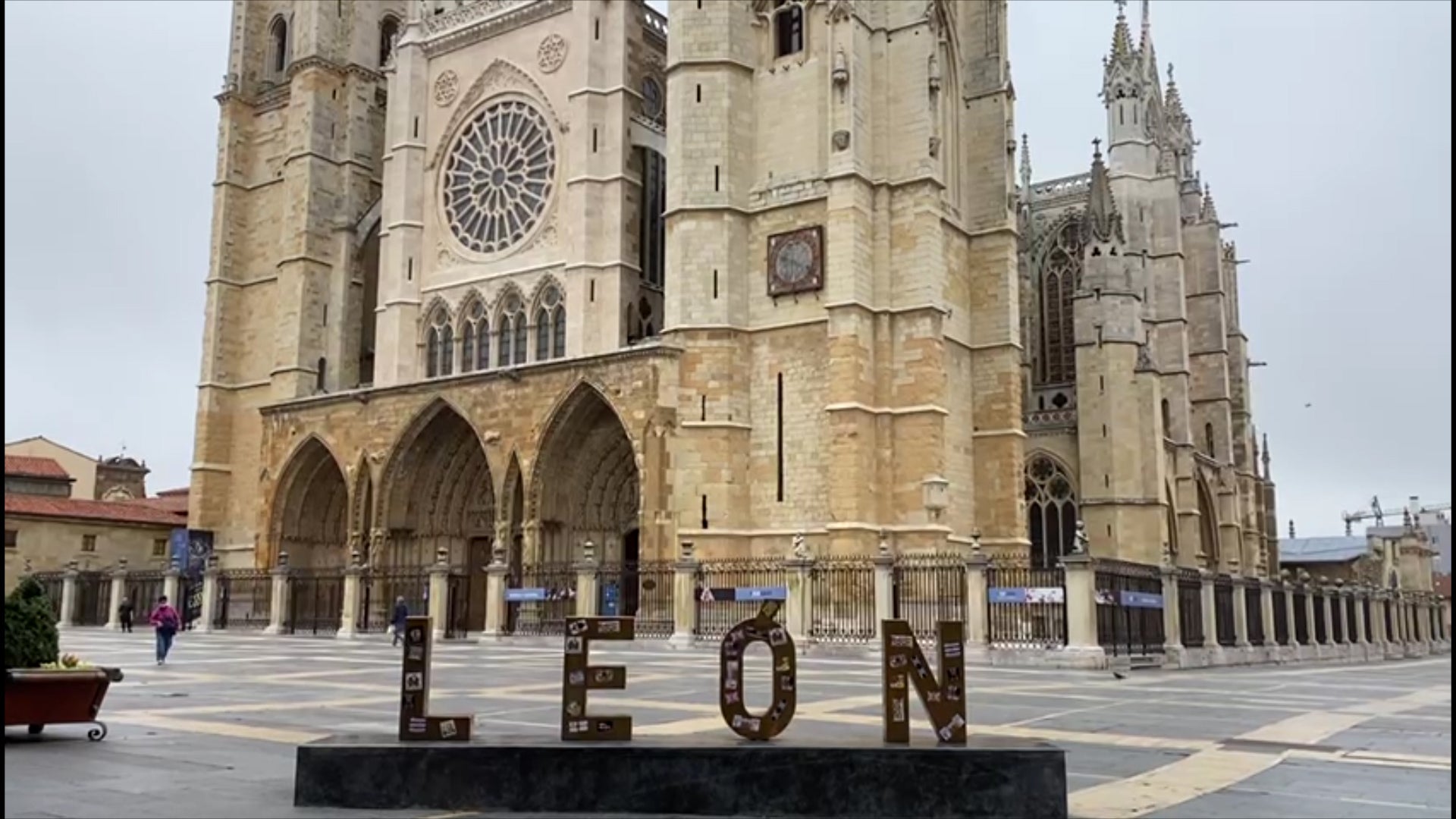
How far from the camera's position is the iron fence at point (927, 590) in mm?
22938

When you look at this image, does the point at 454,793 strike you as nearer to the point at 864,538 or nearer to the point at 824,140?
the point at 864,538

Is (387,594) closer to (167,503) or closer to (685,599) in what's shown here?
(685,599)

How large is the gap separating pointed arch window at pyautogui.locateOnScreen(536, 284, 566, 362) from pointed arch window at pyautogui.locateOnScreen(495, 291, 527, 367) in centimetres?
62

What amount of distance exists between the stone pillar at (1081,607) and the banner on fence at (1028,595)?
Answer: 0.29 metres

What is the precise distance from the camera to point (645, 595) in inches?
1086

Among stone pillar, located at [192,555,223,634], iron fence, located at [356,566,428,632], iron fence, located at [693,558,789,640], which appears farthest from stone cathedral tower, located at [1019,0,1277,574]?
stone pillar, located at [192,555,223,634]

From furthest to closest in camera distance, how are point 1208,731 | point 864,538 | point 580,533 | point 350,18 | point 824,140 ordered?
point 350,18 → point 580,533 → point 824,140 → point 864,538 → point 1208,731

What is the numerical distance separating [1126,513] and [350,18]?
29249mm

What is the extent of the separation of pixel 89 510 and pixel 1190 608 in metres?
36.9

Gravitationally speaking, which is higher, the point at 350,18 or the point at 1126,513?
the point at 350,18

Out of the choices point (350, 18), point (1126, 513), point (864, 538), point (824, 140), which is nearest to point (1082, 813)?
point (864, 538)

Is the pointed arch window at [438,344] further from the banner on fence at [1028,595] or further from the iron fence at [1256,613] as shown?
the iron fence at [1256,613]

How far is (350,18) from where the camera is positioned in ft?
141

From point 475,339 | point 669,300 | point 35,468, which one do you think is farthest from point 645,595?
point 35,468
